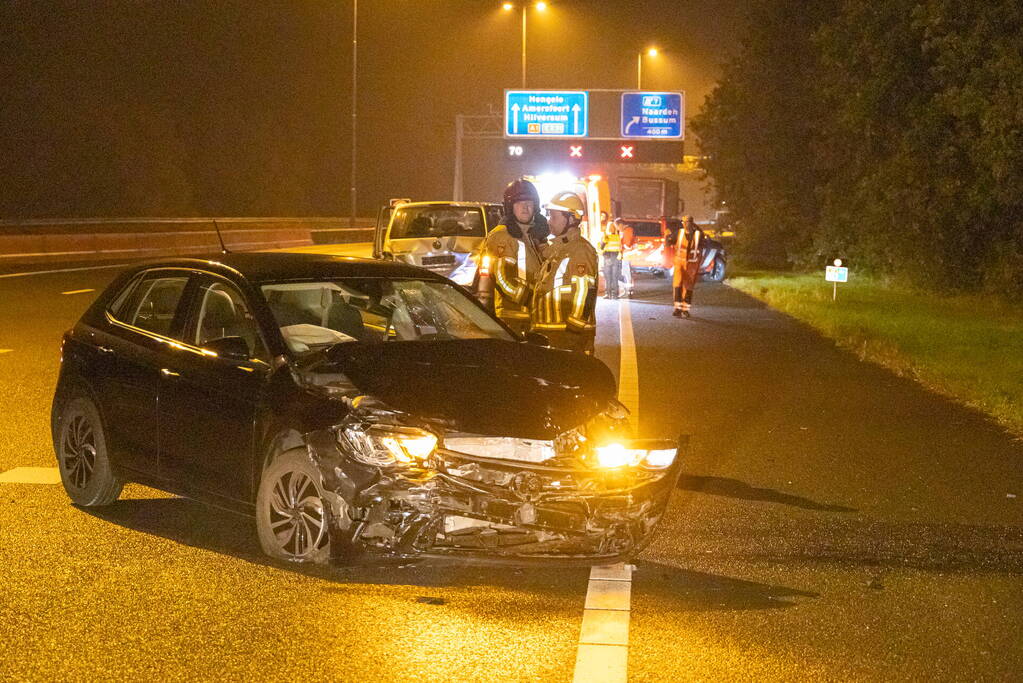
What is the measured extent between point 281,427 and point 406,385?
1.96 feet

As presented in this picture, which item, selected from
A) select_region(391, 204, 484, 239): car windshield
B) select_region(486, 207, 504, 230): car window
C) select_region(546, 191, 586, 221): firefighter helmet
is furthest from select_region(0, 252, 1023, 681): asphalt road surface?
select_region(486, 207, 504, 230): car window

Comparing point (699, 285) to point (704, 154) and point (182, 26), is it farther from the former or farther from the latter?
point (182, 26)

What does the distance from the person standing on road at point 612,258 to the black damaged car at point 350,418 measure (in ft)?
64.4

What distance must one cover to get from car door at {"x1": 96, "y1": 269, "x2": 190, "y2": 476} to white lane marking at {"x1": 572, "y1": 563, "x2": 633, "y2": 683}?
2.42 m

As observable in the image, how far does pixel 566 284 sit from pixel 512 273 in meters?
0.43

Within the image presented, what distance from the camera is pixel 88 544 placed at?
7.29 meters

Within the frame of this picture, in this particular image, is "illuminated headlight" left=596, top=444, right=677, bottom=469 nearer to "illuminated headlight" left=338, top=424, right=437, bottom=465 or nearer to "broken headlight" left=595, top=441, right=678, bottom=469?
"broken headlight" left=595, top=441, right=678, bottom=469

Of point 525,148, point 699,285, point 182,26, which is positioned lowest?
point 699,285

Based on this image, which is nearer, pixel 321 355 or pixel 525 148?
pixel 321 355

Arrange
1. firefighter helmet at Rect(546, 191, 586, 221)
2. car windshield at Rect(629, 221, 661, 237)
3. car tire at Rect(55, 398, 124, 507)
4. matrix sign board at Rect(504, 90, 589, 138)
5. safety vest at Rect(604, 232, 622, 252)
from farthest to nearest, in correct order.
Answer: matrix sign board at Rect(504, 90, 589, 138)
car windshield at Rect(629, 221, 661, 237)
safety vest at Rect(604, 232, 622, 252)
firefighter helmet at Rect(546, 191, 586, 221)
car tire at Rect(55, 398, 124, 507)

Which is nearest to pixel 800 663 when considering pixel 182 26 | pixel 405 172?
pixel 182 26

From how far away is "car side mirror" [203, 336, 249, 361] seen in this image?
7.24 m

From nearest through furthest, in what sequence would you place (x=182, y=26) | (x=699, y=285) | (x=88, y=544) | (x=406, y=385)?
(x=406, y=385) → (x=88, y=544) → (x=699, y=285) → (x=182, y=26)

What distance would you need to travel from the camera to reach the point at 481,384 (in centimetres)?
698
